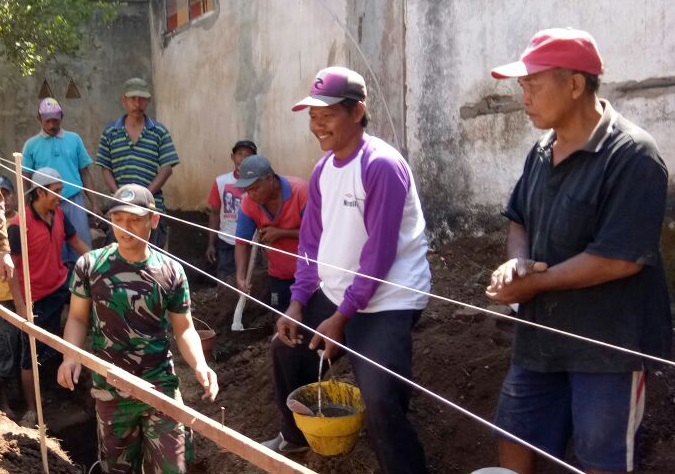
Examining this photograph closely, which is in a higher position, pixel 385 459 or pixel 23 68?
pixel 23 68

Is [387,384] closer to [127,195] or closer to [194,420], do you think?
[194,420]

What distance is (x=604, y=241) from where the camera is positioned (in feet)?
8.37

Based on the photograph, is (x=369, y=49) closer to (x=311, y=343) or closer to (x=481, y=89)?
(x=481, y=89)

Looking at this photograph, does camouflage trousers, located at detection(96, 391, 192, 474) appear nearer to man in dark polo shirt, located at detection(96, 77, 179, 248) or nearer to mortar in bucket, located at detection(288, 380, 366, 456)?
mortar in bucket, located at detection(288, 380, 366, 456)

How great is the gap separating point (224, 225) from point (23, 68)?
9.10ft

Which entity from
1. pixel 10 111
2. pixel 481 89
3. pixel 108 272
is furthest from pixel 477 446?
pixel 10 111

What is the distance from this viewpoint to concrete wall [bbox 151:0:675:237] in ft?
15.1

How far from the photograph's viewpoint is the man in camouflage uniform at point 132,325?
A: 373cm

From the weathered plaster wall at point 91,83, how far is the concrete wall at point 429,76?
1659 millimetres

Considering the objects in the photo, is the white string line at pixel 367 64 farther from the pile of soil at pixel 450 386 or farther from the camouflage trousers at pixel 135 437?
the camouflage trousers at pixel 135 437

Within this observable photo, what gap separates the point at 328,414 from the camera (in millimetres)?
4176

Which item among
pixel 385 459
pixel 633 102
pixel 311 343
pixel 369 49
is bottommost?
pixel 385 459

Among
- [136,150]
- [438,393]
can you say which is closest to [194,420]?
[438,393]

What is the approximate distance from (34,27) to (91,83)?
3651 millimetres
